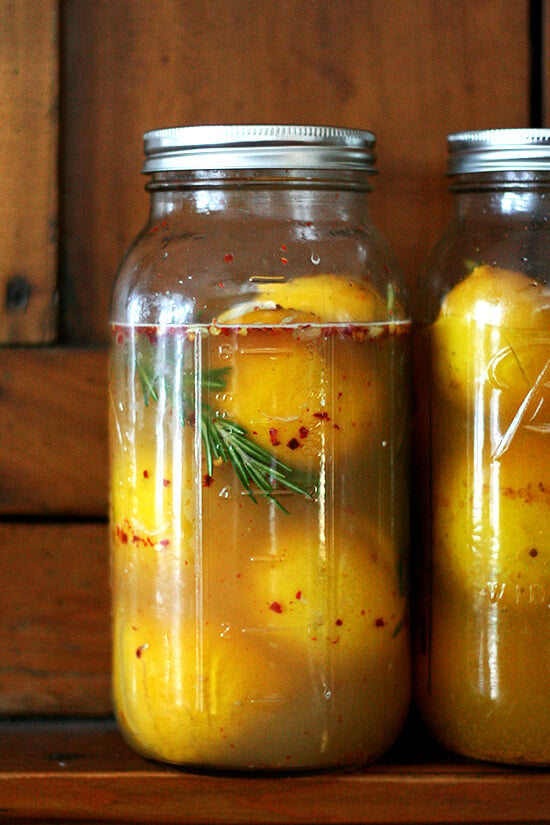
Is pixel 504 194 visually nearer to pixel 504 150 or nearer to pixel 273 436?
pixel 504 150

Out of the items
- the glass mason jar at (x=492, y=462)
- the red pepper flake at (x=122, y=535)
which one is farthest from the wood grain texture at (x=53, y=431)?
the glass mason jar at (x=492, y=462)

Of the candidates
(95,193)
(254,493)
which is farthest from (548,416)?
(95,193)

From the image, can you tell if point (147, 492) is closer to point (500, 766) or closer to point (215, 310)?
point (215, 310)

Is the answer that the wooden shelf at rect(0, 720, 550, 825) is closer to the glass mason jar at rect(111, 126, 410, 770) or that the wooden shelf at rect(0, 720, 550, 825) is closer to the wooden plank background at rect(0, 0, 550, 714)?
the glass mason jar at rect(111, 126, 410, 770)

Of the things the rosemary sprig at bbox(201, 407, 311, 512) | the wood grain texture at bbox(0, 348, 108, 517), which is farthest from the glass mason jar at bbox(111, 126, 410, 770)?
the wood grain texture at bbox(0, 348, 108, 517)

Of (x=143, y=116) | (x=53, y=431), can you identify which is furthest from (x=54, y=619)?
(x=143, y=116)
